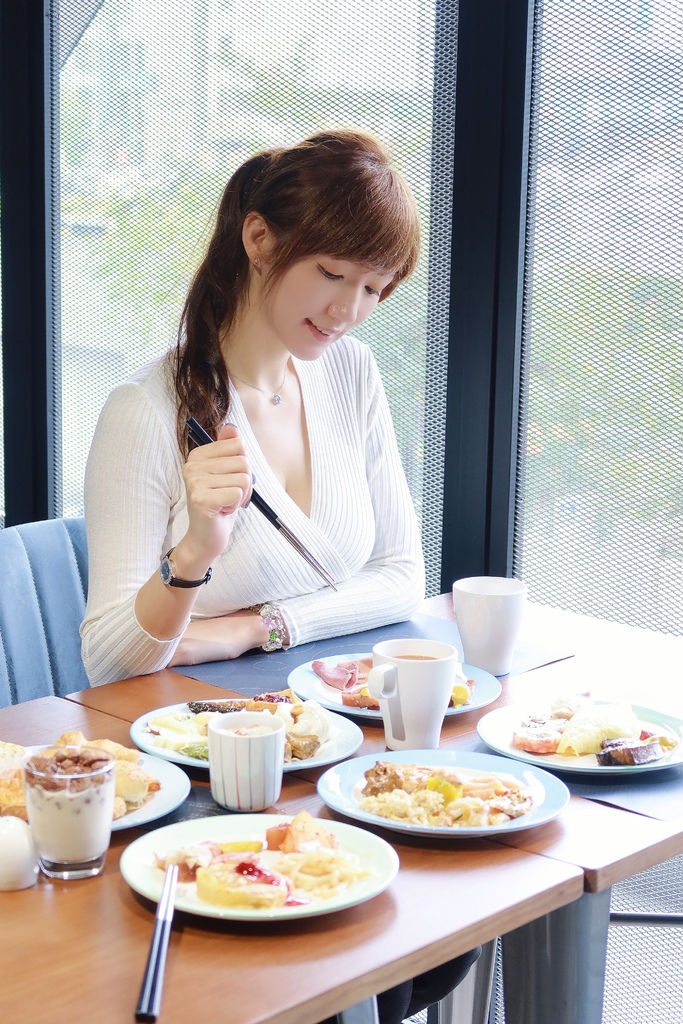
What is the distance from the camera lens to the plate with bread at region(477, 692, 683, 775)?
1112 millimetres

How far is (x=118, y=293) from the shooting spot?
269cm

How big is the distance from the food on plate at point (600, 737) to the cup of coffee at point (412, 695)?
9 centimetres

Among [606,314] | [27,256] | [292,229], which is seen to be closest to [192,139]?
[27,256]

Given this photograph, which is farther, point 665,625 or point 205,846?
point 665,625

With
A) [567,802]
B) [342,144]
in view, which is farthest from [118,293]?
[567,802]

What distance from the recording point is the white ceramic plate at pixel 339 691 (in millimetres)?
1271

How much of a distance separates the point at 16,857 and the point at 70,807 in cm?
6

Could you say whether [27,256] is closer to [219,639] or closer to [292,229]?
[292,229]

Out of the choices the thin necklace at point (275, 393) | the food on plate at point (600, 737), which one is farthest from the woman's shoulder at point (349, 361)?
the food on plate at point (600, 737)

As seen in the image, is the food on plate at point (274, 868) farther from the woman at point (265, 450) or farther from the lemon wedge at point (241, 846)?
the woman at point (265, 450)

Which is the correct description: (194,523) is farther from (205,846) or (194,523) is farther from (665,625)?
(665,625)

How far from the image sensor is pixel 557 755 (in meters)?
1.15

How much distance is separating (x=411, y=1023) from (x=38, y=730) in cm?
129

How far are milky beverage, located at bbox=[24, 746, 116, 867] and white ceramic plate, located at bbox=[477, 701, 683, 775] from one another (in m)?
0.44
